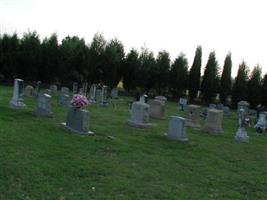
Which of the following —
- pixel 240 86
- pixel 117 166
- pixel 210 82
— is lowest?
pixel 117 166

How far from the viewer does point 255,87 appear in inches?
1561

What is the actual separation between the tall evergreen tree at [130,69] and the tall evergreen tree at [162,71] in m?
2.10

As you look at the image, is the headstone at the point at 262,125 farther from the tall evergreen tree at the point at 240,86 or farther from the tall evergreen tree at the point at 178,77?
the tall evergreen tree at the point at 178,77

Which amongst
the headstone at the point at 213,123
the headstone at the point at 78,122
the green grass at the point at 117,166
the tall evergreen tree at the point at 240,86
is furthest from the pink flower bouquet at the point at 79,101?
the tall evergreen tree at the point at 240,86

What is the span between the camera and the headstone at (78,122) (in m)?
13.0

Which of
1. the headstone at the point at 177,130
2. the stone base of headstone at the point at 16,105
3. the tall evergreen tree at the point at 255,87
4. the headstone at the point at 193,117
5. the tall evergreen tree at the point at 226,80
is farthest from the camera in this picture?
the tall evergreen tree at the point at 226,80

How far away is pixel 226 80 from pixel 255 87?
3.00 meters

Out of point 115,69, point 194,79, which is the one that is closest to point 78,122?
point 115,69

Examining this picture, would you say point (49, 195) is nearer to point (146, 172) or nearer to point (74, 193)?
point (74, 193)

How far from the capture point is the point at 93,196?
277 inches

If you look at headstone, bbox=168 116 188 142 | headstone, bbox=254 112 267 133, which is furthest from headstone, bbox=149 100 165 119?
headstone, bbox=168 116 188 142

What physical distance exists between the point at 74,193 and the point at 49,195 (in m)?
0.43

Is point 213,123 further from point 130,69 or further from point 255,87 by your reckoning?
point 130,69

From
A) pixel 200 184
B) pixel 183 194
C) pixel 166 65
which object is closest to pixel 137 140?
pixel 200 184
